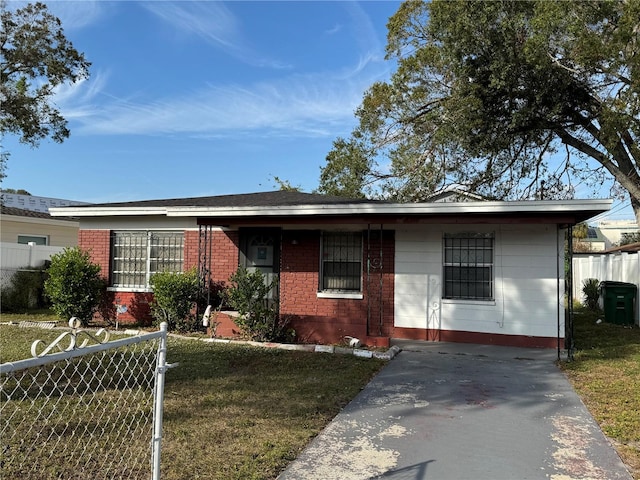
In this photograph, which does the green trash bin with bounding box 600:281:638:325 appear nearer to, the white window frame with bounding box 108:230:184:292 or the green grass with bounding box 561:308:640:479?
the green grass with bounding box 561:308:640:479

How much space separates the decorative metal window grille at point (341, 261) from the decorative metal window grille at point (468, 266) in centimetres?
189

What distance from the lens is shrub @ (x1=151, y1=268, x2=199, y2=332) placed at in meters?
10.8

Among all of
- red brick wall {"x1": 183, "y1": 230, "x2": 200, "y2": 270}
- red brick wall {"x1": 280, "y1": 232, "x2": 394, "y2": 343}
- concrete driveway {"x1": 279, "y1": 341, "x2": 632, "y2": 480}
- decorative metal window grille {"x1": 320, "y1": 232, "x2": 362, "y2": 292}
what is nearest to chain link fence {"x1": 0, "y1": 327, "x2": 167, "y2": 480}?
concrete driveway {"x1": 279, "y1": 341, "x2": 632, "y2": 480}

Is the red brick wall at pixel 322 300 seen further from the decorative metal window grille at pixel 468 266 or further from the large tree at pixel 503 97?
the large tree at pixel 503 97

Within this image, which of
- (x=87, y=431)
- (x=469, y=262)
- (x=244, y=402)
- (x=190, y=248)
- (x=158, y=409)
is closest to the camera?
(x=158, y=409)

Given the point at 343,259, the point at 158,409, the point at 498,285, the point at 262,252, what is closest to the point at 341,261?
the point at 343,259

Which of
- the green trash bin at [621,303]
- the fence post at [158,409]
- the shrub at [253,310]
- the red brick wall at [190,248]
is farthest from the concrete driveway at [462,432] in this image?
the green trash bin at [621,303]

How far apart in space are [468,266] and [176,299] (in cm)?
626

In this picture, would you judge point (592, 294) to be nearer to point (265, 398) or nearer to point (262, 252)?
point (262, 252)

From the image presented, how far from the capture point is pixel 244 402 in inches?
224

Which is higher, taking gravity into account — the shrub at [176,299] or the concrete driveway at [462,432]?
the shrub at [176,299]

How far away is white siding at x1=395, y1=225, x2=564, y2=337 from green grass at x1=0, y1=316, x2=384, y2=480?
9.00ft

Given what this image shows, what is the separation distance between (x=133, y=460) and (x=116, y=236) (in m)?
9.63

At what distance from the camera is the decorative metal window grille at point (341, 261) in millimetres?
10977
